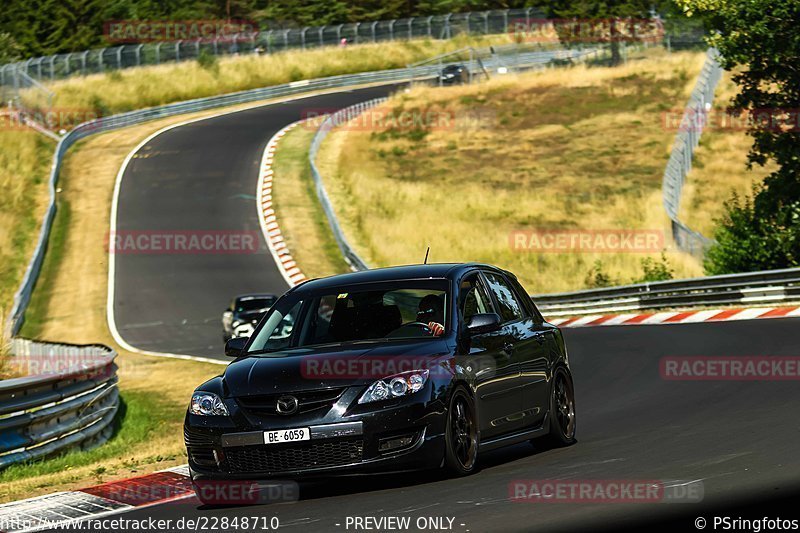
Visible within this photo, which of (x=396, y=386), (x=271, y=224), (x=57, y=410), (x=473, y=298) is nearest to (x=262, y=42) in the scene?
(x=271, y=224)

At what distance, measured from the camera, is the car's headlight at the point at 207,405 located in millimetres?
8953

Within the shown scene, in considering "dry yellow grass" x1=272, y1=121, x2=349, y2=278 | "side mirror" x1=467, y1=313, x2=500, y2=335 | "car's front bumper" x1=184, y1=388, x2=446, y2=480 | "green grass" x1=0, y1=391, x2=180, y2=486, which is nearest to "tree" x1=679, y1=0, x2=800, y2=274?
"dry yellow grass" x1=272, y1=121, x2=349, y2=278

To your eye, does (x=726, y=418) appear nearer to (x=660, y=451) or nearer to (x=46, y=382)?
(x=660, y=451)

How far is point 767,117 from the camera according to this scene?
30047 mm

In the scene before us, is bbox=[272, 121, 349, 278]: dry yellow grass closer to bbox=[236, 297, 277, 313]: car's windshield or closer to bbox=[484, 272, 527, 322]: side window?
bbox=[236, 297, 277, 313]: car's windshield

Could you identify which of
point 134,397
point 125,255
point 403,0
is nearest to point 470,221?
point 125,255

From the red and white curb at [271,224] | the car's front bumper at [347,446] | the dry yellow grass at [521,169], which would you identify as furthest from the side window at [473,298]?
the red and white curb at [271,224]

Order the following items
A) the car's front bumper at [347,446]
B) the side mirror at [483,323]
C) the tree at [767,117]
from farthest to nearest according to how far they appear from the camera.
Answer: the tree at [767,117]
the side mirror at [483,323]
the car's front bumper at [347,446]

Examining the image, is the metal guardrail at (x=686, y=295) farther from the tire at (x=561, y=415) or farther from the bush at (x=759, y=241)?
the tire at (x=561, y=415)

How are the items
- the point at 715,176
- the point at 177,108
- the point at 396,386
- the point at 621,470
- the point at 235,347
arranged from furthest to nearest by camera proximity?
the point at 177,108 < the point at 715,176 < the point at 235,347 < the point at 621,470 < the point at 396,386

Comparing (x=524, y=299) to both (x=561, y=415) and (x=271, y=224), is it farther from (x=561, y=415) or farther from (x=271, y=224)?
(x=271, y=224)

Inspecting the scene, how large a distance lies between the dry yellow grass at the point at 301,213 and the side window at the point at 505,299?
Answer: 28529 mm

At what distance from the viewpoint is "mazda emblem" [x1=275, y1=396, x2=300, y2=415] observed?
28.4ft

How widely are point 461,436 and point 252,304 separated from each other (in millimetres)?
21936
